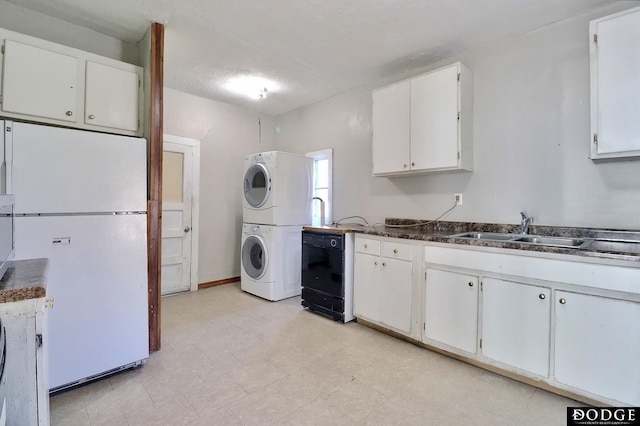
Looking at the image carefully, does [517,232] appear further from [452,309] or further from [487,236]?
[452,309]

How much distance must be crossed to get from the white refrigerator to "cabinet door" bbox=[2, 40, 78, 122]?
388mm

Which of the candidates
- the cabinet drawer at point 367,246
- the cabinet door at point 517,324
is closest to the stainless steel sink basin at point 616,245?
the cabinet door at point 517,324

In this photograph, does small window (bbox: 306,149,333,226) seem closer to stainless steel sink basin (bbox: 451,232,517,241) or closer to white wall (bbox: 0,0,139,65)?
stainless steel sink basin (bbox: 451,232,517,241)

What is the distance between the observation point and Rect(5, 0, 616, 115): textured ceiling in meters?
2.16

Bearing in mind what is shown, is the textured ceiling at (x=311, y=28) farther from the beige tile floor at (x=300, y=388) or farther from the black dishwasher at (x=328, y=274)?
the beige tile floor at (x=300, y=388)

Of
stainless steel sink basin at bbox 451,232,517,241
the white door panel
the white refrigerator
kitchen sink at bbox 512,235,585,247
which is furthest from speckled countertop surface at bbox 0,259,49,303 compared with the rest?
kitchen sink at bbox 512,235,585,247

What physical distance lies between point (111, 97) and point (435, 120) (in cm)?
253

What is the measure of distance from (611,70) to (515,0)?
743mm

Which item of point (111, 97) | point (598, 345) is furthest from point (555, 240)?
point (111, 97)

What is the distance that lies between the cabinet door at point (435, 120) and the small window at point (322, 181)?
4.65 feet

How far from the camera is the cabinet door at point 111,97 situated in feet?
7.18

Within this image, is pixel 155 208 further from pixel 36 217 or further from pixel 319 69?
pixel 319 69

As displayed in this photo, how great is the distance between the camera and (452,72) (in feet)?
8.44

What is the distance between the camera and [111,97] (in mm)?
2262
